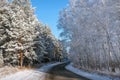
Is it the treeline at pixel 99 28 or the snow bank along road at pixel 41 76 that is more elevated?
the treeline at pixel 99 28

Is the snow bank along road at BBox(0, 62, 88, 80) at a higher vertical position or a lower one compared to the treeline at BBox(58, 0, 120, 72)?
lower

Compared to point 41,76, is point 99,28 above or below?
above

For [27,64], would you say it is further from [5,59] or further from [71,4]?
[71,4]

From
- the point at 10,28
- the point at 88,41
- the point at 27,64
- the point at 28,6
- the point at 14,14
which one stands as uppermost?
the point at 28,6

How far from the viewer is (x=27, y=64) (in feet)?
154

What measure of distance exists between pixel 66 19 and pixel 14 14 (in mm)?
10301

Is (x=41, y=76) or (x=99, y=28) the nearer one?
(x=41, y=76)

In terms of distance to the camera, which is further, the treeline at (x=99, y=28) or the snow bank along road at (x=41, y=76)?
the treeline at (x=99, y=28)

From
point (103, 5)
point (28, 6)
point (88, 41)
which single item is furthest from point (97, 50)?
point (28, 6)

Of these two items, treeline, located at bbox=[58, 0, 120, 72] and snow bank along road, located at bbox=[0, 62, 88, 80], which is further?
treeline, located at bbox=[58, 0, 120, 72]

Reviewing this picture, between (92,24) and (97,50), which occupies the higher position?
(92,24)

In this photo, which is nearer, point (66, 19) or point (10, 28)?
point (10, 28)

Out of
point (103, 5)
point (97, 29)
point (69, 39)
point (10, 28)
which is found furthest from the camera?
point (69, 39)

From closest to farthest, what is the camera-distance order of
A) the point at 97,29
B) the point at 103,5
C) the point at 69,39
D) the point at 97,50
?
the point at 103,5
the point at 97,29
the point at 97,50
the point at 69,39
